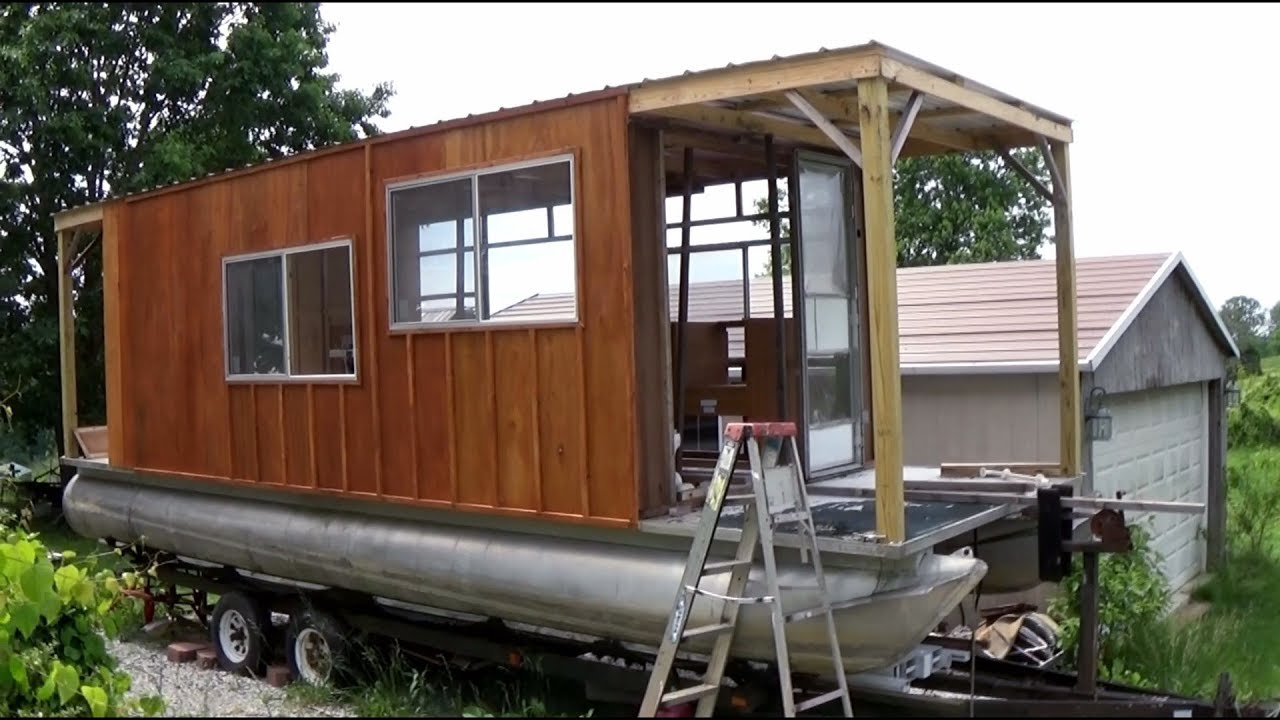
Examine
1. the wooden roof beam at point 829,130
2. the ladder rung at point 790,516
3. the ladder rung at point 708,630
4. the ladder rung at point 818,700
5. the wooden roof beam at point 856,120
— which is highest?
the wooden roof beam at point 856,120

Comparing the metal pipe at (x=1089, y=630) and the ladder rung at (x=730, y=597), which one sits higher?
the ladder rung at (x=730, y=597)

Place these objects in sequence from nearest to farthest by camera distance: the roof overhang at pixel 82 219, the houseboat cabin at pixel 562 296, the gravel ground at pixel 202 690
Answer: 1. the houseboat cabin at pixel 562 296
2. the gravel ground at pixel 202 690
3. the roof overhang at pixel 82 219

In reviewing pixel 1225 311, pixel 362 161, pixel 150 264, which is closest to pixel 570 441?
pixel 362 161

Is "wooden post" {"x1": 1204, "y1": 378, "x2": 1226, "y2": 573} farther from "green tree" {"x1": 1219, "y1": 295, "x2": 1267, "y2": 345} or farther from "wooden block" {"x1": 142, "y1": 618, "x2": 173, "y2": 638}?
"wooden block" {"x1": 142, "y1": 618, "x2": 173, "y2": 638}

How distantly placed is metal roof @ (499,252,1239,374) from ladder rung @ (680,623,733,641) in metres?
3.62

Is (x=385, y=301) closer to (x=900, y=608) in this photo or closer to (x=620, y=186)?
(x=620, y=186)

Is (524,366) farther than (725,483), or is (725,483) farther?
(524,366)

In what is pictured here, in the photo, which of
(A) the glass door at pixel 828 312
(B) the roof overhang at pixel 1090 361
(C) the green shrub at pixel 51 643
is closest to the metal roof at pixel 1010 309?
(B) the roof overhang at pixel 1090 361

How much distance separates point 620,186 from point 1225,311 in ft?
42.2

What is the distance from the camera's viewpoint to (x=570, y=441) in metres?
6.50

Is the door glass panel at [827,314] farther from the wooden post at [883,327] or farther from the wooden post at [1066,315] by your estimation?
the wooden post at [883,327]

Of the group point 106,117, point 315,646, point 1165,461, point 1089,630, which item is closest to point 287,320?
→ point 315,646

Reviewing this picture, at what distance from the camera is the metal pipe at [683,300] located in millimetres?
7562

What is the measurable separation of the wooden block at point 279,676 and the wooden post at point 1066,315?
5.56 meters
